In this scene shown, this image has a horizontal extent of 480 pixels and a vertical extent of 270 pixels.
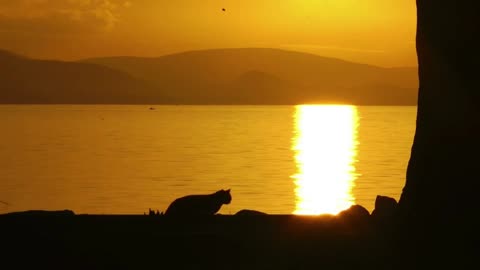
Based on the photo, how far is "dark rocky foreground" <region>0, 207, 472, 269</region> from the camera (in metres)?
9.03

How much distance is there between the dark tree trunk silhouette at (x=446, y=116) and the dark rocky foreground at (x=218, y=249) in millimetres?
319

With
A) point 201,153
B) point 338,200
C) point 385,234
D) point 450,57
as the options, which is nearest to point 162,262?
point 385,234

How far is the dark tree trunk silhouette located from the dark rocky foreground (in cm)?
32

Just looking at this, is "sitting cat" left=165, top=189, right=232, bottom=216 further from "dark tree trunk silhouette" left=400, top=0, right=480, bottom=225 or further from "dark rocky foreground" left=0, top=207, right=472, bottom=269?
"dark tree trunk silhouette" left=400, top=0, right=480, bottom=225

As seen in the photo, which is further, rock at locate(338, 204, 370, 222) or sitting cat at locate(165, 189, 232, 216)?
sitting cat at locate(165, 189, 232, 216)

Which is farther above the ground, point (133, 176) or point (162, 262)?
point (133, 176)

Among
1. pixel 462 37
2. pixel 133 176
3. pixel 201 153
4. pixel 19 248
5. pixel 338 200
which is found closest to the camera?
pixel 462 37

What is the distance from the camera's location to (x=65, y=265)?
29.6ft

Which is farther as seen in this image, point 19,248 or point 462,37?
point 19,248

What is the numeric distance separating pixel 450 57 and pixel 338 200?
104ft

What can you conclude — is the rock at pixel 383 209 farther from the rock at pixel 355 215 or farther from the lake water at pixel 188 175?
the lake water at pixel 188 175

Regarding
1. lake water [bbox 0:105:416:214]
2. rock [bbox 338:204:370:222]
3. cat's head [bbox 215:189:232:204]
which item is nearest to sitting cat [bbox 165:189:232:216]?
cat's head [bbox 215:189:232:204]

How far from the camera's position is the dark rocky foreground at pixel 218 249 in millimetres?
9031

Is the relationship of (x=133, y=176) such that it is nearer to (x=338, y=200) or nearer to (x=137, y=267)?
(x=338, y=200)
